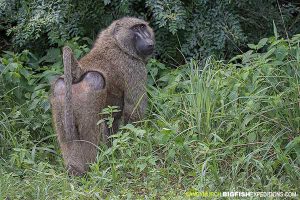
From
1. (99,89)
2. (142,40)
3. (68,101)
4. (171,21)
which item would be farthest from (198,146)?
(171,21)

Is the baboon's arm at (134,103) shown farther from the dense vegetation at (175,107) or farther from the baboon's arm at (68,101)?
the baboon's arm at (68,101)

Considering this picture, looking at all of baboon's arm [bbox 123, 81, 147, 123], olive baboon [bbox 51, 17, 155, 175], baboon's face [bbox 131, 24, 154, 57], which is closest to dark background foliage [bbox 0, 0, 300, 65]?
baboon's face [bbox 131, 24, 154, 57]

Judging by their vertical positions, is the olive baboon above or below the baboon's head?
below

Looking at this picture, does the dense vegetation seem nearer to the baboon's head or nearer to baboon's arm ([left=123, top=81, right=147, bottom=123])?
baboon's arm ([left=123, top=81, right=147, bottom=123])

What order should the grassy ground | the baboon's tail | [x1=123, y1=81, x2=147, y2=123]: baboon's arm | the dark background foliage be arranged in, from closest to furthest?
the grassy ground → the baboon's tail → [x1=123, y1=81, x2=147, y2=123]: baboon's arm → the dark background foliage

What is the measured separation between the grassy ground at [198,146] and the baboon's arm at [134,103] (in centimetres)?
9

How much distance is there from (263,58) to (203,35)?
1.45 metres

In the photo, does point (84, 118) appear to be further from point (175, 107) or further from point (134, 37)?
point (134, 37)

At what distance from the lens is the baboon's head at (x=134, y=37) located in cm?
690

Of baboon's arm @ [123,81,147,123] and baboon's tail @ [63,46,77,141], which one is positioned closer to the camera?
baboon's tail @ [63,46,77,141]

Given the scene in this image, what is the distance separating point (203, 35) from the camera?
7820 mm

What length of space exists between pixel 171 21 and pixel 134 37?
0.59 metres

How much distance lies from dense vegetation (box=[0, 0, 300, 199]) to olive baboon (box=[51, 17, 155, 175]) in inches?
6.6

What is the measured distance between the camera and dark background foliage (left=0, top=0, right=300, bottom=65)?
7.55 metres
